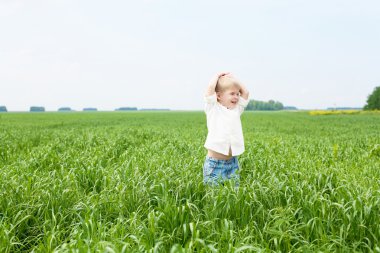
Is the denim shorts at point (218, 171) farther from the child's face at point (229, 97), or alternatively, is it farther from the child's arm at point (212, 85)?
the child's arm at point (212, 85)

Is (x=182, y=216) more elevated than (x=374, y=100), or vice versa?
(x=374, y=100)

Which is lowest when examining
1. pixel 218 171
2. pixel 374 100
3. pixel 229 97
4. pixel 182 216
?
pixel 182 216

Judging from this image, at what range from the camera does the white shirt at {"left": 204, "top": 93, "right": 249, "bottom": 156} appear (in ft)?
15.0

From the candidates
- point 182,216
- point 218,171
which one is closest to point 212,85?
point 218,171

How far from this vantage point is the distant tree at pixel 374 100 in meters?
94.9

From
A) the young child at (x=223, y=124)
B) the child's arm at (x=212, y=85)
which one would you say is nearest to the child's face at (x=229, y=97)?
the young child at (x=223, y=124)

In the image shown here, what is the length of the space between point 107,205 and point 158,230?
3.70 ft

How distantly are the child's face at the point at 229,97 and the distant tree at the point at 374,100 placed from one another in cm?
10502

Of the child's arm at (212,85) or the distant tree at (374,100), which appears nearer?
the child's arm at (212,85)

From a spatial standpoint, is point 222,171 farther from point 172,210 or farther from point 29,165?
point 29,165

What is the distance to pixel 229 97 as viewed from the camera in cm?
460

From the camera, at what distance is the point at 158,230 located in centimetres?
338

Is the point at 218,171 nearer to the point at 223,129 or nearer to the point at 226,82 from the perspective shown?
the point at 223,129

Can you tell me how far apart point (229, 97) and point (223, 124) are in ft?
1.34
